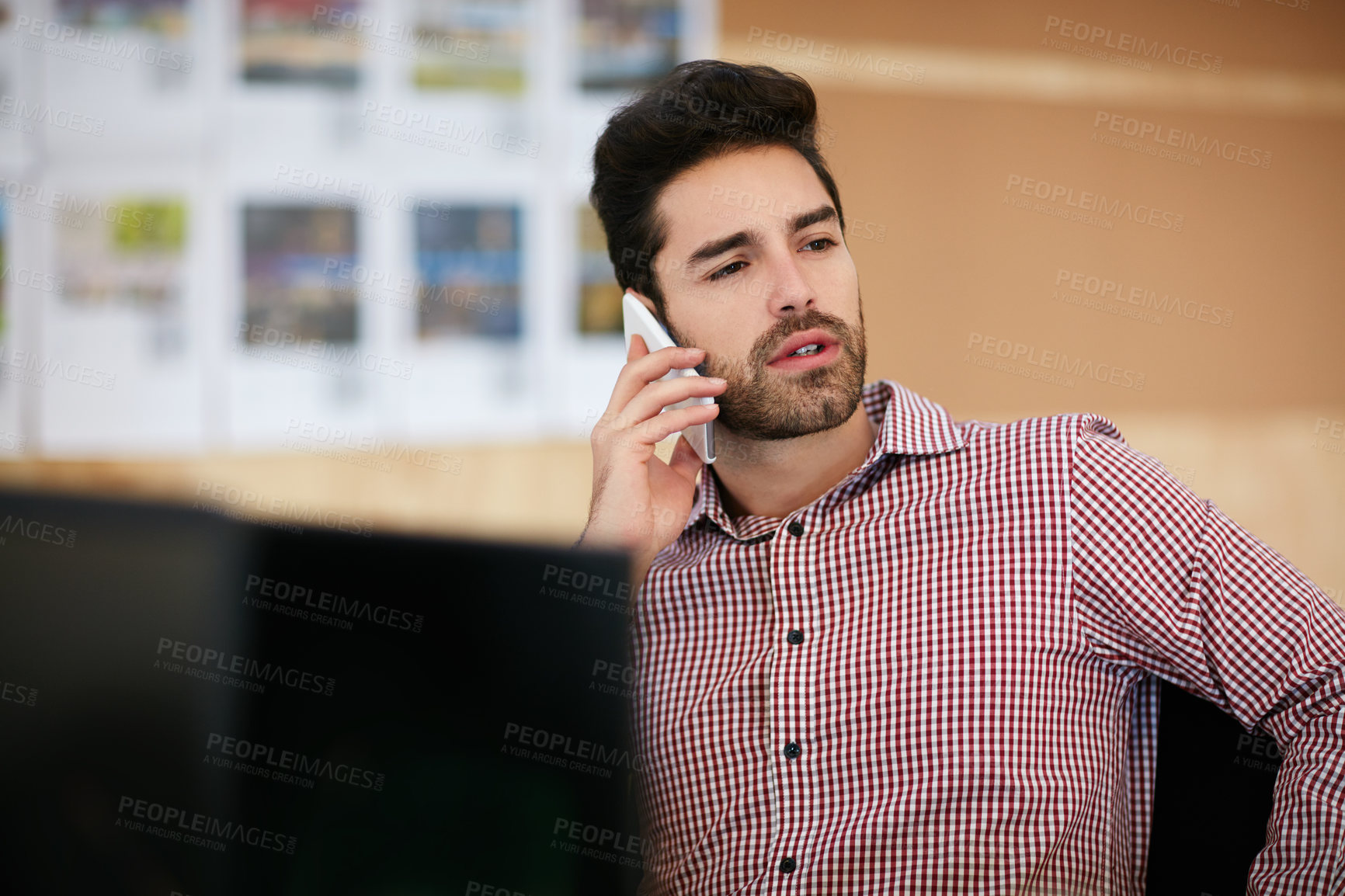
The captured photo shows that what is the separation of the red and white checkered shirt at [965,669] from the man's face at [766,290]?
13 centimetres

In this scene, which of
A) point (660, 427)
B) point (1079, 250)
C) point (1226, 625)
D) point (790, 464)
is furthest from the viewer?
point (1079, 250)

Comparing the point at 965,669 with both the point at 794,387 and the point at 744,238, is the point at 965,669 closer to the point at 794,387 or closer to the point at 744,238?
the point at 794,387

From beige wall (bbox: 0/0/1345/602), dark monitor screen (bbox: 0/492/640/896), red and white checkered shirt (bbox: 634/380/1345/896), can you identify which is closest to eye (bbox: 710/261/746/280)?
red and white checkered shirt (bbox: 634/380/1345/896)

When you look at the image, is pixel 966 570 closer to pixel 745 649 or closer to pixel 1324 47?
pixel 745 649

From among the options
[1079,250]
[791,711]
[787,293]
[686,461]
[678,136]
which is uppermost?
[678,136]

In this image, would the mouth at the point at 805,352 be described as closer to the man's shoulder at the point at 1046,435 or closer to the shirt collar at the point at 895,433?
the shirt collar at the point at 895,433

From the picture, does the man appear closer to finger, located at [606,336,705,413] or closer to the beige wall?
finger, located at [606,336,705,413]

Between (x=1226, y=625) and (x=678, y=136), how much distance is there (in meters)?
0.98

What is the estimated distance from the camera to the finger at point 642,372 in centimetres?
151

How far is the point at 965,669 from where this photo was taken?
133cm

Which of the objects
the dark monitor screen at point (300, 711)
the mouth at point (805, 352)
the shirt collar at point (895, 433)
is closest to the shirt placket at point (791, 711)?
the shirt collar at point (895, 433)

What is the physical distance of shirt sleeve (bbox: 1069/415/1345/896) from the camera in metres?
1.13

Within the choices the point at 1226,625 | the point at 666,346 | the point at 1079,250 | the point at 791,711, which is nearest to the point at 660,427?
the point at 666,346

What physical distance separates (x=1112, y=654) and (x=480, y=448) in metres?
2.45
